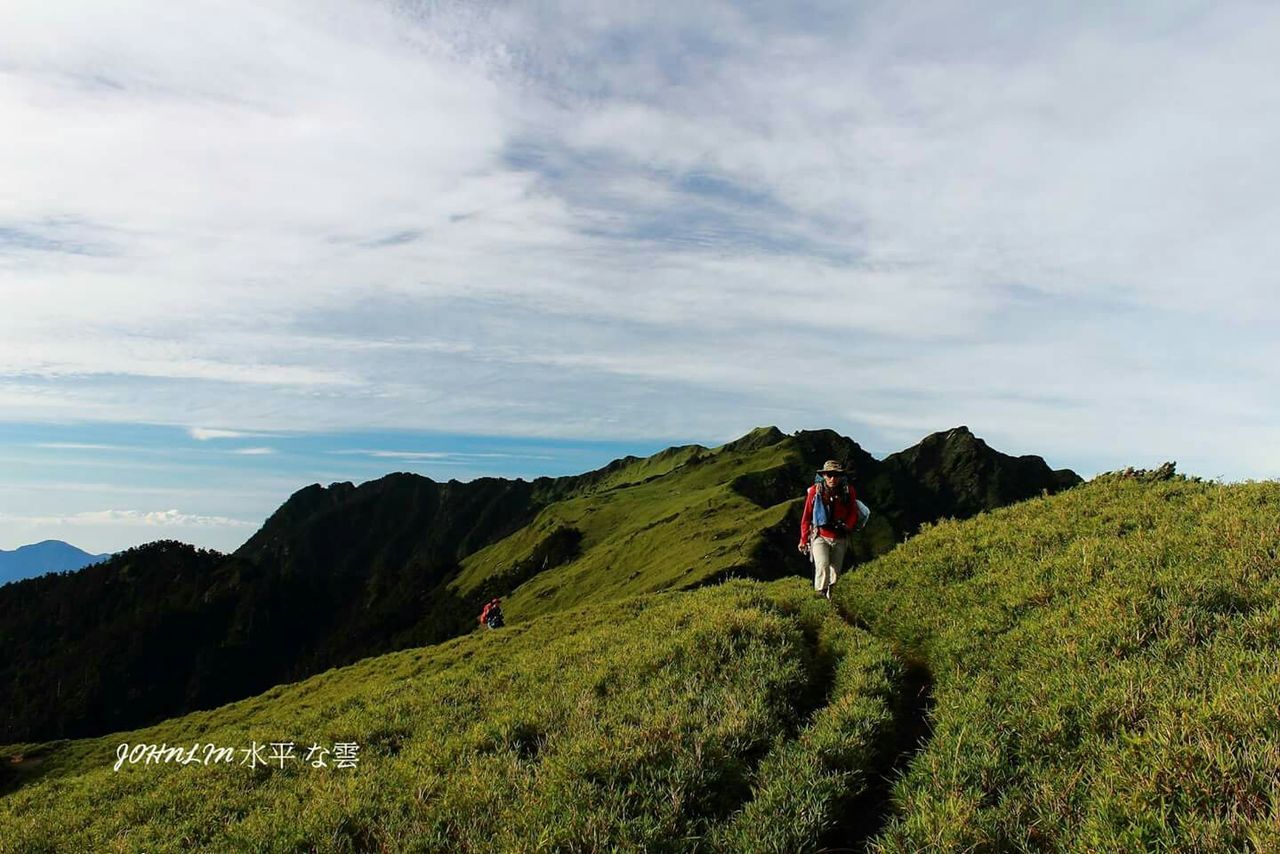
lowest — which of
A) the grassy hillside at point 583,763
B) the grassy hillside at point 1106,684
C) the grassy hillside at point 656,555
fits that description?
the grassy hillside at point 656,555

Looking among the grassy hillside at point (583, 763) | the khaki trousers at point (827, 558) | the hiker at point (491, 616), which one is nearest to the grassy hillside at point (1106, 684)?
the grassy hillside at point (583, 763)

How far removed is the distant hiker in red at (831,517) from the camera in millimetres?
18766

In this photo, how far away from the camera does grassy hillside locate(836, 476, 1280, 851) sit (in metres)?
6.95

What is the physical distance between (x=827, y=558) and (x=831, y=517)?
4.19 ft

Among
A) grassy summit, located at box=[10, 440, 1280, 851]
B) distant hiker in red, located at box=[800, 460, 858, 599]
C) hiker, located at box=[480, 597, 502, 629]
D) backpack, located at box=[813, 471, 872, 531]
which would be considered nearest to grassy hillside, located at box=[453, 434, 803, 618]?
hiker, located at box=[480, 597, 502, 629]

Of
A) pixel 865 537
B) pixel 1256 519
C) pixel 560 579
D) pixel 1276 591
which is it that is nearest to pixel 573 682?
pixel 1276 591

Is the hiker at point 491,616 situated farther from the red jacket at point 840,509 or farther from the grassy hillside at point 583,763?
the red jacket at point 840,509

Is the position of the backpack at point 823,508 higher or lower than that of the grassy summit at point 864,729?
higher

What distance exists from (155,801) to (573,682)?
790 centimetres

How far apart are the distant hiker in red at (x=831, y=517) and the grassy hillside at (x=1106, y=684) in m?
2.11

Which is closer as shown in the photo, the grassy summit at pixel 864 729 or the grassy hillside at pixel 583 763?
the grassy summit at pixel 864 729

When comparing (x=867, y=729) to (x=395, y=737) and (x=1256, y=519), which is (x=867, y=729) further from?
(x=1256, y=519)

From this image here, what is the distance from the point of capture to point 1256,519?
14.3 metres

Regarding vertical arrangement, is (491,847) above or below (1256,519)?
below
